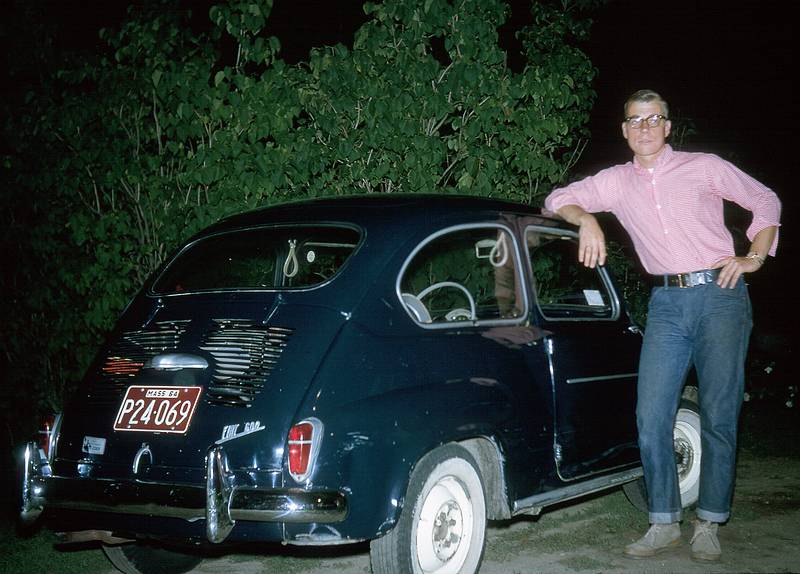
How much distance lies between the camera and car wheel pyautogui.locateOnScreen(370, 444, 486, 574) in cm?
344

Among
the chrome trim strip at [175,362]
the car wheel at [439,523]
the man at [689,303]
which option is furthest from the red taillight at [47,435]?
the man at [689,303]

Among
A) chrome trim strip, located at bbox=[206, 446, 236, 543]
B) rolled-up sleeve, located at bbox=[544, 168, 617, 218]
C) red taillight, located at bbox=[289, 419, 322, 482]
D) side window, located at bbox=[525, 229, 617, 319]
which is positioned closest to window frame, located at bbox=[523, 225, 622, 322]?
side window, located at bbox=[525, 229, 617, 319]

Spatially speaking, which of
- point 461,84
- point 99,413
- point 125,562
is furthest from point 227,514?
point 461,84

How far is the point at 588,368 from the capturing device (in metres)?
4.59

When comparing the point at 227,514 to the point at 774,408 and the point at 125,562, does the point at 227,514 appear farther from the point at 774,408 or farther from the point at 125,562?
the point at 774,408

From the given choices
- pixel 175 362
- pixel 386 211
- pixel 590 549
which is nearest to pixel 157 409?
pixel 175 362

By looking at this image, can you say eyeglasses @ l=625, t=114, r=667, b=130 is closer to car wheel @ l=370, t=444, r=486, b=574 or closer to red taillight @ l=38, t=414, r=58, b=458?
car wheel @ l=370, t=444, r=486, b=574

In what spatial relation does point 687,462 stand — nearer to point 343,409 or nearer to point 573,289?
point 573,289

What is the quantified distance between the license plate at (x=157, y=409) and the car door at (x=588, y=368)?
1783 millimetres

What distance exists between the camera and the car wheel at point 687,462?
17.6 ft

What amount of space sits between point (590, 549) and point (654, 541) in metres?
0.38

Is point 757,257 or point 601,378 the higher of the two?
point 757,257

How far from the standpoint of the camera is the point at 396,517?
11.0ft

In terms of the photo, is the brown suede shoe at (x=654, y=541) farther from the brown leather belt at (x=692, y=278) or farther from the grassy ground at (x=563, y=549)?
the brown leather belt at (x=692, y=278)
